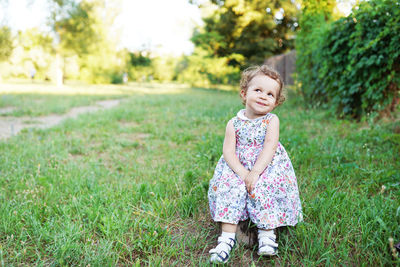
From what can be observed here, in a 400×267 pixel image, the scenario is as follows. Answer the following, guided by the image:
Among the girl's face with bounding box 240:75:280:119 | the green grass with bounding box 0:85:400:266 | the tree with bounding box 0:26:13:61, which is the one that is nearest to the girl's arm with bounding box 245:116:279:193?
the girl's face with bounding box 240:75:280:119

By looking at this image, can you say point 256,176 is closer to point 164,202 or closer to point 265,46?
point 164,202

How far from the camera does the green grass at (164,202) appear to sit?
69.1 inches

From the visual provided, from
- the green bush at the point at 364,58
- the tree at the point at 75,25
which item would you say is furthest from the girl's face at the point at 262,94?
the tree at the point at 75,25

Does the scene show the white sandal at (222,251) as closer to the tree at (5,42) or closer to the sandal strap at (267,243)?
the sandal strap at (267,243)

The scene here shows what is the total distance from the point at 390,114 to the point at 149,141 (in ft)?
13.5

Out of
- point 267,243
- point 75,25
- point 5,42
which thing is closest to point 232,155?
point 267,243

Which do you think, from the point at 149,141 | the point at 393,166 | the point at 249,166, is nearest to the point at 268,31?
the point at 149,141

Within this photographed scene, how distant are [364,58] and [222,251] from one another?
14.4 feet

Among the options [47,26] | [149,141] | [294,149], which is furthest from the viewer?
[47,26]

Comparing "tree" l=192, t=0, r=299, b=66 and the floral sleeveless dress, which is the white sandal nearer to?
the floral sleeveless dress

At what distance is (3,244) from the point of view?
1.85 metres

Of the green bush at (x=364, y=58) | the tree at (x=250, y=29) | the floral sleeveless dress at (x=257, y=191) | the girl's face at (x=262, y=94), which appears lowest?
the floral sleeveless dress at (x=257, y=191)

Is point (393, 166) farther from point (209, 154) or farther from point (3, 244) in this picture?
point (3, 244)

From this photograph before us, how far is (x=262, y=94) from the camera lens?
1.99 m
